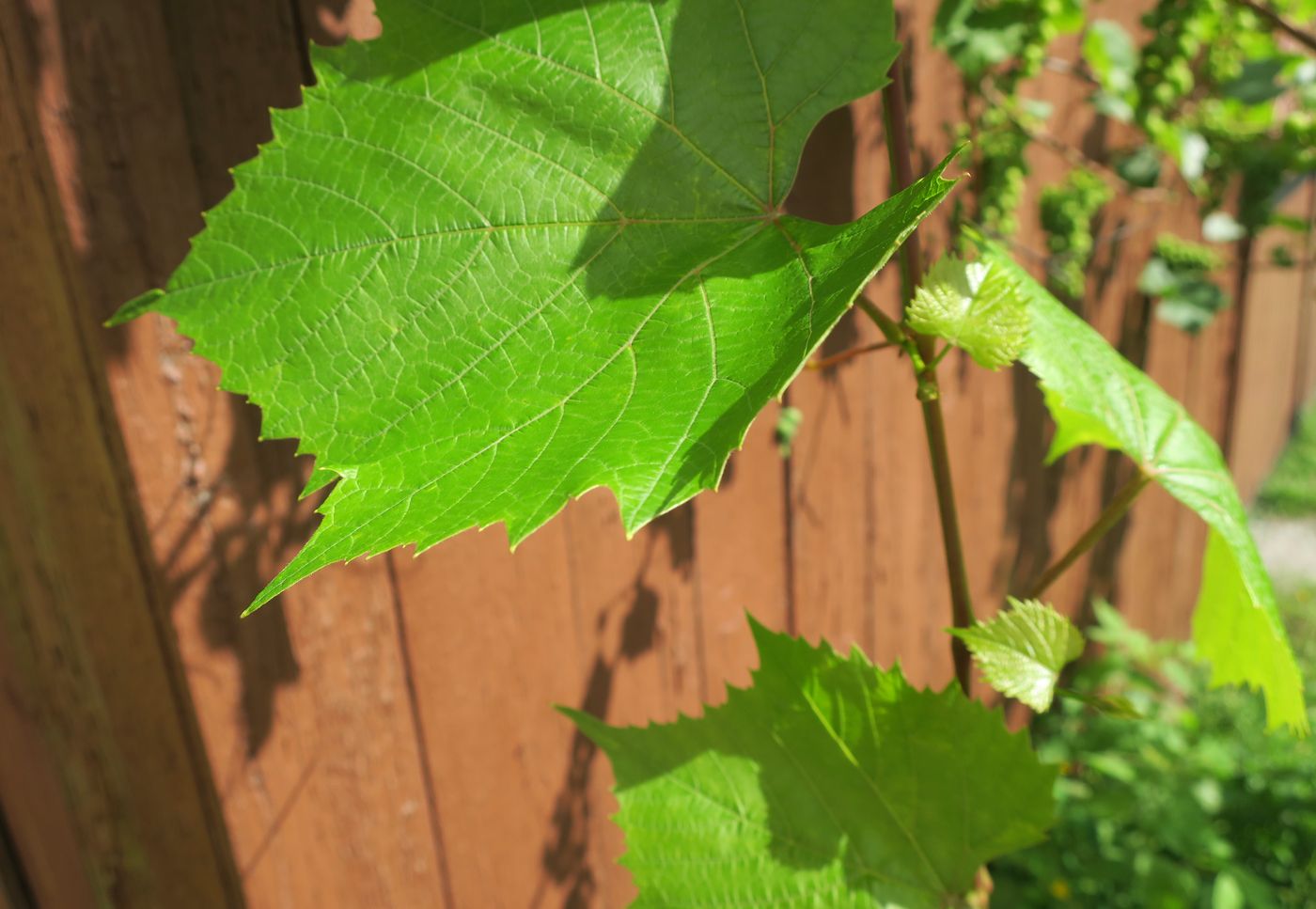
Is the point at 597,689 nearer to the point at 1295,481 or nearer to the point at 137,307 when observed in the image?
the point at 137,307

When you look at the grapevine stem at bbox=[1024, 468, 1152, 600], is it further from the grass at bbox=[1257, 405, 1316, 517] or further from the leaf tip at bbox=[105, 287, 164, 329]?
the grass at bbox=[1257, 405, 1316, 517]

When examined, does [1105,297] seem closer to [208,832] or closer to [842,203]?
[842,203]

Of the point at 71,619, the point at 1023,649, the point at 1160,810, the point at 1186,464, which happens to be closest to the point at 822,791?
the point at 1023,649

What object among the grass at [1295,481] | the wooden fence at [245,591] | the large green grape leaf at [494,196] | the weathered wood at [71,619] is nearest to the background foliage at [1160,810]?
the wooden fence at [245,591]

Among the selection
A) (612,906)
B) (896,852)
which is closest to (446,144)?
(896,852)

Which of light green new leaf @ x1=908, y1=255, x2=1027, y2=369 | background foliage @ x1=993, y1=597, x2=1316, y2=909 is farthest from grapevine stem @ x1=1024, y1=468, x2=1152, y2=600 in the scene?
background foliage @ x1=993, y1=597, x2=1316, y2=909

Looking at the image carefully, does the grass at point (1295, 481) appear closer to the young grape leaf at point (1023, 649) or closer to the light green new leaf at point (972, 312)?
the young grape leaf at point (1023, 649)
